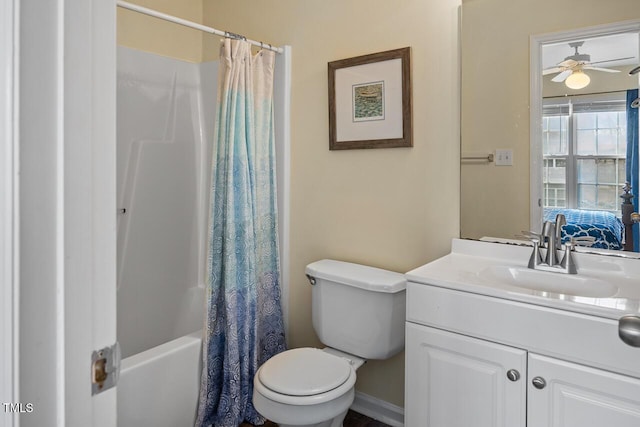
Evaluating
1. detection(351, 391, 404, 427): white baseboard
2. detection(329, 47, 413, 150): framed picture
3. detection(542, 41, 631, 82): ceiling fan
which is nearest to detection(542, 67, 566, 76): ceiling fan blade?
detection(542, 41, 631, 82): ceiling fan

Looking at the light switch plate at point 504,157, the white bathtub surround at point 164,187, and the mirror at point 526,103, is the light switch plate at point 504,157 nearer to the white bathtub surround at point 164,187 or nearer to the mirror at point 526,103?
the mirror at point 526,103

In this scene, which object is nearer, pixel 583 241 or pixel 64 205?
pixel 64 205

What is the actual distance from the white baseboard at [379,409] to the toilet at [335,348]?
350 mm

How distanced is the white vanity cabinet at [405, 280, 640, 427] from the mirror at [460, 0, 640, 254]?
0.53 m

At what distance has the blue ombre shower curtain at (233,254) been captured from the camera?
195 centimetres

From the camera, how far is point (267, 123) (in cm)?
221

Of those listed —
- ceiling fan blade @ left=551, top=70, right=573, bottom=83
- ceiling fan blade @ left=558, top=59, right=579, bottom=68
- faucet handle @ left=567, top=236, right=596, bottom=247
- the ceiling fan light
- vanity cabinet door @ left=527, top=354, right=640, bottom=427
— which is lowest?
vanity cabinet door @ left=527, top=354, right=640, bottom=427

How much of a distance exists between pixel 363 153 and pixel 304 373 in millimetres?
1038

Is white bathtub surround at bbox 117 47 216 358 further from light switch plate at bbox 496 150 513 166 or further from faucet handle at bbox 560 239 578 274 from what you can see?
faucet handle at bbox 560 239 578 274

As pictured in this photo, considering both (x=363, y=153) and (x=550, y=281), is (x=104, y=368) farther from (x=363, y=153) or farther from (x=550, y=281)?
(x=363, y=153)

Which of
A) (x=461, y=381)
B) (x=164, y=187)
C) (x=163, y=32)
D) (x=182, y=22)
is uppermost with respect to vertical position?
(x=163, y=32)

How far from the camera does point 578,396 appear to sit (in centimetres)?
122

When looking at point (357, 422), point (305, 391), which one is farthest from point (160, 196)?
point (357, 422)

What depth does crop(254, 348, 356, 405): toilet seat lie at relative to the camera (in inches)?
60.1
